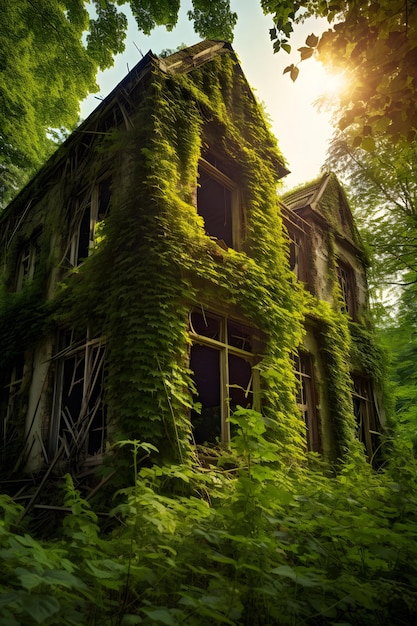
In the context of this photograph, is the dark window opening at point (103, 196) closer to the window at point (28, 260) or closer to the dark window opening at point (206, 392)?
the window at point (28, 260)

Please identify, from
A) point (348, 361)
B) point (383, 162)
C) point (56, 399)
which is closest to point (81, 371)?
point (56, 399)

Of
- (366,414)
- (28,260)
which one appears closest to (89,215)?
(28,260)

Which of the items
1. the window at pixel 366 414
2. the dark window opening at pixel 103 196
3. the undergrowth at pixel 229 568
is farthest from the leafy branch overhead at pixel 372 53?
the window at pixel 366 414

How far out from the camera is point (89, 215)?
10336 millimetres

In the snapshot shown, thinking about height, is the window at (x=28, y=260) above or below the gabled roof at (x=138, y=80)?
below

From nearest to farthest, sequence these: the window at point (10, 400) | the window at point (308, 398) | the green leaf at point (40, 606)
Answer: the green leaf at point (40, 606) → the window at point (10, 400) → the window at point (308, 398)

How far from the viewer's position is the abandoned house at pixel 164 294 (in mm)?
6848

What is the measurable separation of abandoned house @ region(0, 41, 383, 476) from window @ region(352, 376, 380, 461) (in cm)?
13

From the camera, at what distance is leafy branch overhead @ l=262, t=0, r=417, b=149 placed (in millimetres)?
4477

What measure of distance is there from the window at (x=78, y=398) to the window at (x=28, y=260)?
11.6ft

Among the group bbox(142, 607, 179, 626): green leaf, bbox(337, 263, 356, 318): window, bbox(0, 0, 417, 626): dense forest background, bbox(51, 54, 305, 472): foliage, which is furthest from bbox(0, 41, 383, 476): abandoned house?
bbox(142, 607, 179, 626): green leaf

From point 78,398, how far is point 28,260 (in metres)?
5.18

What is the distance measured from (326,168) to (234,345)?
44.8ft

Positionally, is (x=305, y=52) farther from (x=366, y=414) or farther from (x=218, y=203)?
(x=366, y=414)
